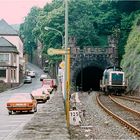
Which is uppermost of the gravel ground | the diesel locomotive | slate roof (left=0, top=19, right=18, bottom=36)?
slate roof (left=0, top=19, right=18, bottom=36)

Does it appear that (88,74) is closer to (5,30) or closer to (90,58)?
(90,58)

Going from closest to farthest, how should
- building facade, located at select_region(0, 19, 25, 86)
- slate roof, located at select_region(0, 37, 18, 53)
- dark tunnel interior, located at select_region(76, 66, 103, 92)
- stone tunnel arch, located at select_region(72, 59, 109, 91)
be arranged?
1. stone tunnel arch, located at select_region(72, 59, 109, 91)
2. dark tunnel interior, located at select_region(76, 66, 103, 92)
3. building facade, located at select_region(0, 19, 25, 86)
4. slate roof, located at select_region(0, 37, 18, 53)

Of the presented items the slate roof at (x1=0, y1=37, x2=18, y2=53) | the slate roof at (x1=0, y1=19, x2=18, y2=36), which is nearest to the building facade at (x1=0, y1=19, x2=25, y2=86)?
the slate roof at (x1=0, y1=37, x2=18, y2=53)

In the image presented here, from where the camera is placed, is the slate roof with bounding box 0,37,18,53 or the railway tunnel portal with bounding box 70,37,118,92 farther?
the slate roof with bounding box 0,37,18,53

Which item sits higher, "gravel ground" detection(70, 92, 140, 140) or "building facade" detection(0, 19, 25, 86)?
"building facade" detection(0, 19, 25, 86)

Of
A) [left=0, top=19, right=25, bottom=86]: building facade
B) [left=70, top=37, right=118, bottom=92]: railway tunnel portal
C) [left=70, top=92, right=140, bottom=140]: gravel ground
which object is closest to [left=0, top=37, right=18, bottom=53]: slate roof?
[left=0, top=19, right=25, bottom=86]: building facade

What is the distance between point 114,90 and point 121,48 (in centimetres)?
2409

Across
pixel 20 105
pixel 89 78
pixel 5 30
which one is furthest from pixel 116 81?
pixel 5 30

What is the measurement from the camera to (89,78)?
9506cm

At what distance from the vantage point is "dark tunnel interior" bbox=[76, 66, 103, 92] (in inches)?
3543

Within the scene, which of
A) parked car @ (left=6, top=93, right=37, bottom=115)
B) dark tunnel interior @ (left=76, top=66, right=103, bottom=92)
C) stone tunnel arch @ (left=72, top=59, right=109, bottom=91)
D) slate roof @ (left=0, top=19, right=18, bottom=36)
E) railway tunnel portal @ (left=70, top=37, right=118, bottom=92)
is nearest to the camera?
parked car @ (left=6, top=93, right=37, bottom=115)

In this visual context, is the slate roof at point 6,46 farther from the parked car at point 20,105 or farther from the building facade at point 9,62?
the parked car at point 20,105

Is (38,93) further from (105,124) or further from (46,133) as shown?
(46,133)

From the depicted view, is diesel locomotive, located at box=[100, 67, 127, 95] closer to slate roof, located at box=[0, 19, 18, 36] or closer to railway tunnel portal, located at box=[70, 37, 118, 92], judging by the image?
railway tunnel portal, located at box=[70, 37, 118, 92]
